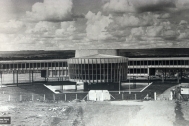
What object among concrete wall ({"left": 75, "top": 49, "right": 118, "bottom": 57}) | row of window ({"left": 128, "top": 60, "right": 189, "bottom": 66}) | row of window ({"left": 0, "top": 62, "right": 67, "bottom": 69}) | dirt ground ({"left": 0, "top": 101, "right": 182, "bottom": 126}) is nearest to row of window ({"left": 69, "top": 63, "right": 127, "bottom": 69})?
concrete wall ({"left": 75, "top": 49, "right": 118, "bottom": 57})

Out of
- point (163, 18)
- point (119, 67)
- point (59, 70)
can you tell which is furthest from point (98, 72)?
point (163, 18)

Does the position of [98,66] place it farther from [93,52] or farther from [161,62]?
[161,62]

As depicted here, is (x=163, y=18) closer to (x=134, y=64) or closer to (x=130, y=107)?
(x=130, y=107)

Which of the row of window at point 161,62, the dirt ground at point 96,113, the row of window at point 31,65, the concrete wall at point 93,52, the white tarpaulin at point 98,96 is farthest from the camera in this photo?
the row of window at point 161,62

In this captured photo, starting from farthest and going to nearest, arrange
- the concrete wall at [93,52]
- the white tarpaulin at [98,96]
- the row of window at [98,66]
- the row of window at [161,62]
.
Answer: the row of window at [161,62], the concrete wall at [93,52], the row of window at [98,66], the white tarpaulin at [98,96]

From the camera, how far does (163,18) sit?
34031 mm

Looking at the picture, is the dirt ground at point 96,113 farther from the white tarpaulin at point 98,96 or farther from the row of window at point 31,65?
the row of window at point 31,65

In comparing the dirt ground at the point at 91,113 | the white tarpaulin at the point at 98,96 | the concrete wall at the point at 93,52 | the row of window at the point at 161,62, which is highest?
the concrete wall at the point at 93,52

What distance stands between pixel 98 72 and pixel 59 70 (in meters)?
15.4

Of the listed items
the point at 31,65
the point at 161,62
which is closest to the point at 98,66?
the point at 31,65

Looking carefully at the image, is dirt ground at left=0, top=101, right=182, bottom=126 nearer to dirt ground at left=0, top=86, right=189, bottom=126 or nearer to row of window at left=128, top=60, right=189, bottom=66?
dirt ground at left=0, top=86, right=189, bottom=126

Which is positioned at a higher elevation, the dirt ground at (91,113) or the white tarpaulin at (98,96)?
the white tarpaulin at (98,96)

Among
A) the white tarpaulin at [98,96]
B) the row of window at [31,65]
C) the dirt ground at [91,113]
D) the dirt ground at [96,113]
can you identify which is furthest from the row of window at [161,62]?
the dirt ground at [91,113]

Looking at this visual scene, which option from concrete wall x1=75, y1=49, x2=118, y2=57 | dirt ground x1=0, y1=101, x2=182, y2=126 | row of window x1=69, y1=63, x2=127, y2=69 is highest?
concrete wall x1=75, y1=49, x2=118, y2=57
